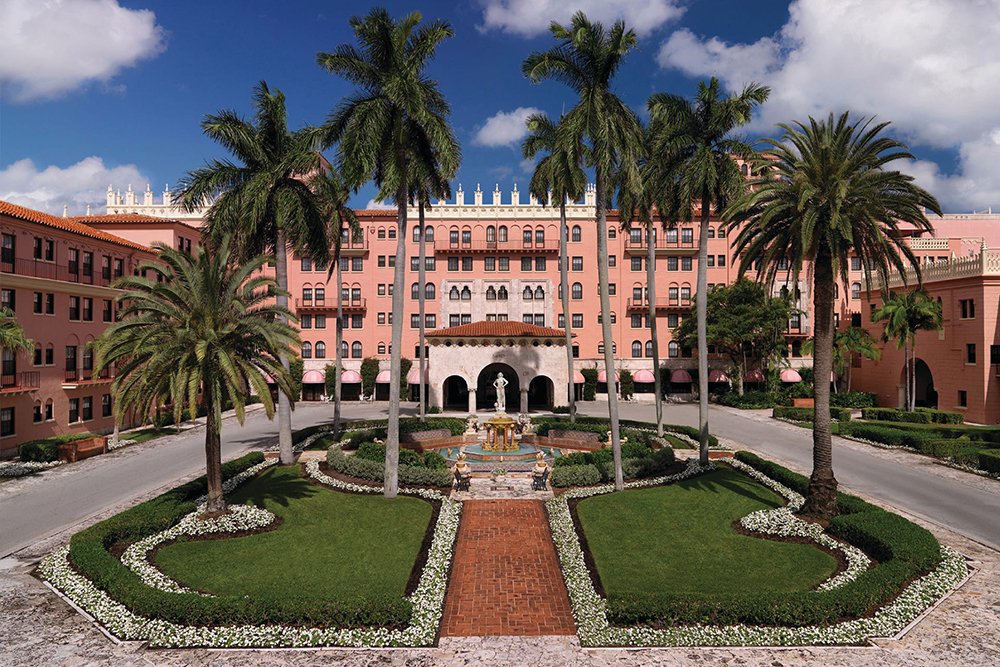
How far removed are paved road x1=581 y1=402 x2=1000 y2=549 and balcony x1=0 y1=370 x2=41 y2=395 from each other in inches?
1664

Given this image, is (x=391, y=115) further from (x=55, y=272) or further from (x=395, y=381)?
(x=55, y=272)

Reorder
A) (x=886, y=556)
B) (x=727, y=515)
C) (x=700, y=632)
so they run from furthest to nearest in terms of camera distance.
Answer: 1. (x=727, y=515)
2. (x=886, y=556)
3. (x=700, y=632)

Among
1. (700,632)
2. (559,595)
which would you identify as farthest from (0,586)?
(700,632)

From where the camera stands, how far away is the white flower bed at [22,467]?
2702 cm

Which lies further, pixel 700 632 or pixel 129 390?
pixel 129 390

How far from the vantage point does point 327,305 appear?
62.8m

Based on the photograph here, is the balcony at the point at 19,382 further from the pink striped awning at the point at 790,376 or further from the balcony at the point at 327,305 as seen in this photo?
the pink striped awning at the point at 790,376

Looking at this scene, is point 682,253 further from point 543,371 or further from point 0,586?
point 0,586

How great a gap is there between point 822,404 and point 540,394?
135ft

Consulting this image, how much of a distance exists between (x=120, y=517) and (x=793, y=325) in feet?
206

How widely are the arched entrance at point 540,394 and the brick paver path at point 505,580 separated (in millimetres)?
33731

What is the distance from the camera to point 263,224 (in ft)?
90.4

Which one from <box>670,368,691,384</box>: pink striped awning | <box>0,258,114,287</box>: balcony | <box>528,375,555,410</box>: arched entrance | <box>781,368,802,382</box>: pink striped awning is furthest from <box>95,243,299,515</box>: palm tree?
<box>781,368,802,382</box>: pink striped awning

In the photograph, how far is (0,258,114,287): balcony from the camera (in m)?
32.8
